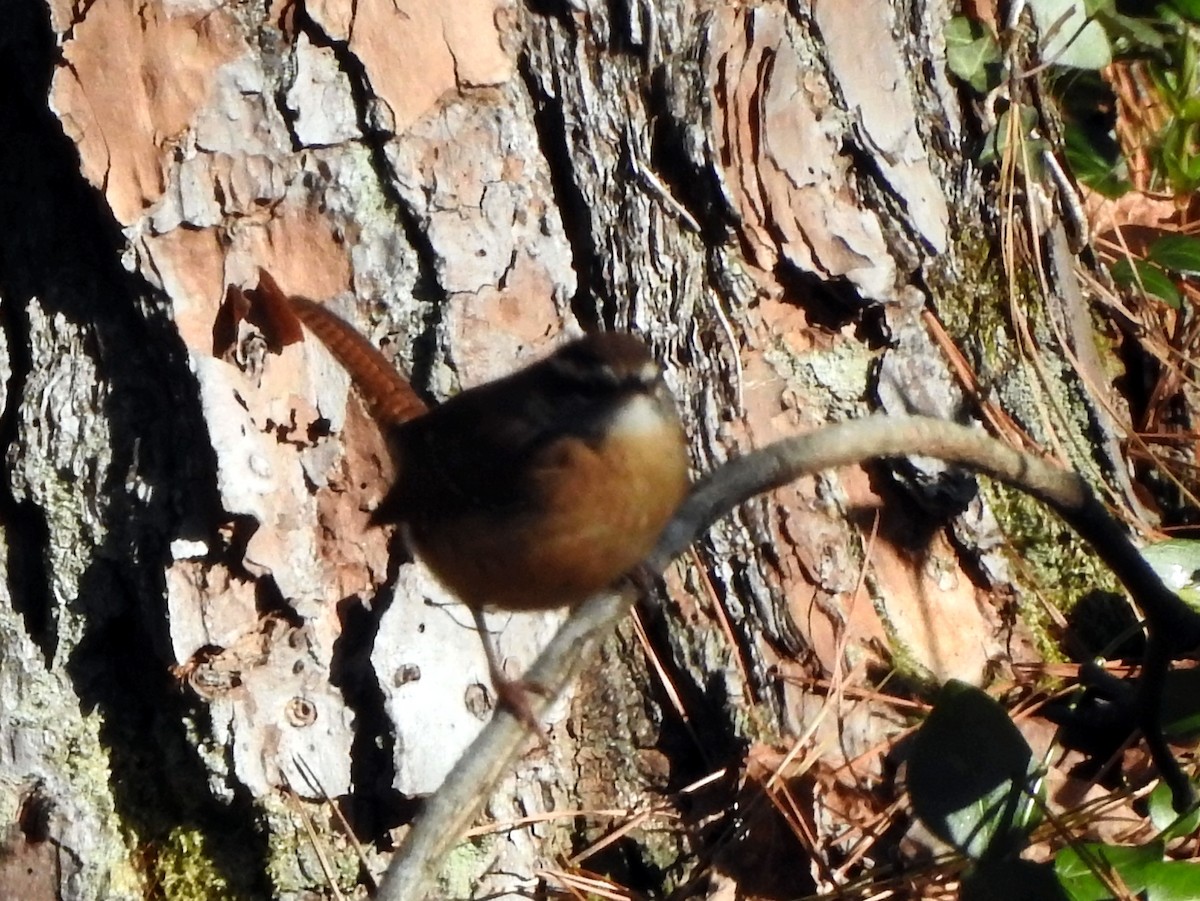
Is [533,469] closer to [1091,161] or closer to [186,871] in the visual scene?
[186,871]

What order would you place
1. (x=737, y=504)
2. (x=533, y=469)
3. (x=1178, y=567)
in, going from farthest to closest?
(x=1178, y=567) → (x=533, y=469) → (x=737, y=504)

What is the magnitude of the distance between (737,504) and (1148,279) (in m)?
1.93

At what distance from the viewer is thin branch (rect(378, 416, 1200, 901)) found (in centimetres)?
212

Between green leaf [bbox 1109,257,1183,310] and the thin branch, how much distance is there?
1.43 meters

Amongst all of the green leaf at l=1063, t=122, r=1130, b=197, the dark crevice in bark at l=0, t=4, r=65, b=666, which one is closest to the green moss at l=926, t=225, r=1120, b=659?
the green leaf at l=1063, t=122, r=1130, b=197

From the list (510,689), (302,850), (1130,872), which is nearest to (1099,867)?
(1130,872)

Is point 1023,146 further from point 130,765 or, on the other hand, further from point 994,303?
point 130,765

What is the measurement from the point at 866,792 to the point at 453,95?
70.8 inches

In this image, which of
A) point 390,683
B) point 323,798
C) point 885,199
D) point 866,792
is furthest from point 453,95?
point 866,792

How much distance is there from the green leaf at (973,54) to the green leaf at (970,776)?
1.73 metres

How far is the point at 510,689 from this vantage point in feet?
9.48

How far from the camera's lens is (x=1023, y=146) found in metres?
3.69

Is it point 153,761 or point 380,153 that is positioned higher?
point 380,153

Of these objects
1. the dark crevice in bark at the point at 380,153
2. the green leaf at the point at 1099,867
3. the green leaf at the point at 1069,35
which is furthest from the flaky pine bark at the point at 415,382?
the green leaf at the point at 1099,867
